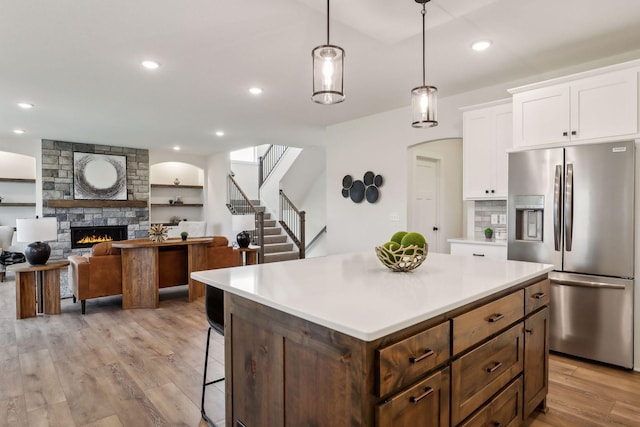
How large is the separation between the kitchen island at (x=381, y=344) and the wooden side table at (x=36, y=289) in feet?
11.9

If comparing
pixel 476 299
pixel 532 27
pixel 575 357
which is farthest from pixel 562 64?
pixel 476 299

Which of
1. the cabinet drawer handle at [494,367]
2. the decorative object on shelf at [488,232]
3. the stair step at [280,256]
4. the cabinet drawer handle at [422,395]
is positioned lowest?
the stair step at [280,256]

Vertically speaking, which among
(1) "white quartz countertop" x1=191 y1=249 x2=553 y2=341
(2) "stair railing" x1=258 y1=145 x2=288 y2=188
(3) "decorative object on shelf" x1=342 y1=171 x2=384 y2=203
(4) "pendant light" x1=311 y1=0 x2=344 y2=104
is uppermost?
(2) "stair railing" x1=258 y1=145 x2=288 y2=188

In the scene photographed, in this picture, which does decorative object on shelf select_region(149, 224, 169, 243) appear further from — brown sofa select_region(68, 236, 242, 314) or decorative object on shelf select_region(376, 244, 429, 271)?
decorative object on shelf select_region(376, 244, 429, 271)

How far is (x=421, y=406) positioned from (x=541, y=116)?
9.92 feet

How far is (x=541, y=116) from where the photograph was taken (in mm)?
3363

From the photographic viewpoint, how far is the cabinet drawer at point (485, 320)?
152 centimetres

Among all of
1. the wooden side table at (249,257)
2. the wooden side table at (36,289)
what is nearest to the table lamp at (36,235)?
the wooden side table at (36,289)

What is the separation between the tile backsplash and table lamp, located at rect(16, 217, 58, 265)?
492cm

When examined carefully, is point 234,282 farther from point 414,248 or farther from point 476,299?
point 476,299

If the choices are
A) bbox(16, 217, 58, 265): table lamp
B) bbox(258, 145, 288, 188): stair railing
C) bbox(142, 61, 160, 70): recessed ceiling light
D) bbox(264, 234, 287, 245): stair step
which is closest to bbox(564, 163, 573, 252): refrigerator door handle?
bbox(142, 61, 160, 70): recessed ceiling light

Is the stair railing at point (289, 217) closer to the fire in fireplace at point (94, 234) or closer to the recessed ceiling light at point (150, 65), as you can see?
the fire in fireplace at point (94, 234)

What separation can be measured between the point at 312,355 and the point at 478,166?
11.2 ft

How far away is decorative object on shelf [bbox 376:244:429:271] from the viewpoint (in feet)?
6.46
